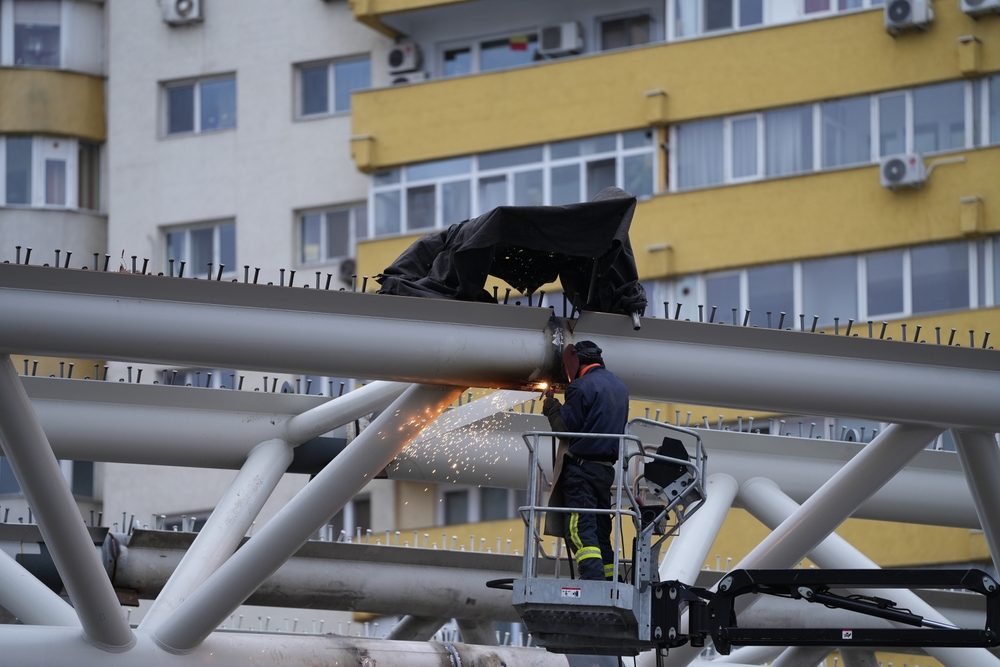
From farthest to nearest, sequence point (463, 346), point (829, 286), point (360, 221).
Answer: point (360, 221), point (829, 286), point (463, 346)

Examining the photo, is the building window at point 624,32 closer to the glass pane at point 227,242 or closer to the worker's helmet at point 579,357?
the glass pane at point 227,242

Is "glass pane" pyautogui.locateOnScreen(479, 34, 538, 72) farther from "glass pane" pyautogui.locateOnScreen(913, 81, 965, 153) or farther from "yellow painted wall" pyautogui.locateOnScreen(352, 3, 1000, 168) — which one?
"glass pane" pyautogui.locateOnScreen(913, 81, 965, 153)

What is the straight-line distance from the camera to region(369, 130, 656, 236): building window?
3506 cm

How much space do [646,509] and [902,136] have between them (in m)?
22.1

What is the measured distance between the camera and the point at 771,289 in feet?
110

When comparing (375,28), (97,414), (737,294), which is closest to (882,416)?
(97,414)

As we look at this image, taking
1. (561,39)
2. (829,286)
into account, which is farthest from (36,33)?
(829,286)

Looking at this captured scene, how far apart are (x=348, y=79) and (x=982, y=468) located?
91.5ft

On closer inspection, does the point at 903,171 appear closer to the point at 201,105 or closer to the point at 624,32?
the point at 624,32

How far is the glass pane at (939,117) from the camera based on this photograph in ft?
108

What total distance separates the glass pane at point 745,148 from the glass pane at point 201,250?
13.2m

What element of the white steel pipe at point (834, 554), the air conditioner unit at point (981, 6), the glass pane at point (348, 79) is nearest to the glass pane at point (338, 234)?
the glass pane at point (348, 79)

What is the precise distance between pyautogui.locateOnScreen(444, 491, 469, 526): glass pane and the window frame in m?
10.1

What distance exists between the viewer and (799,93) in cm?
3381
